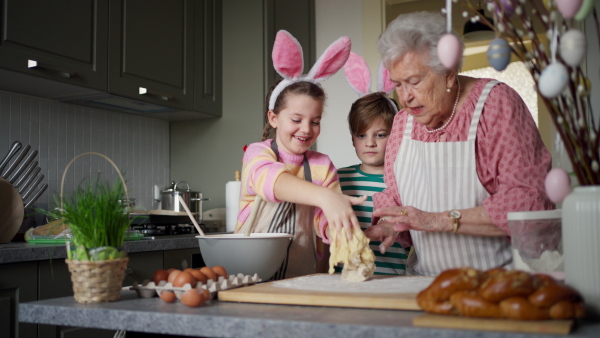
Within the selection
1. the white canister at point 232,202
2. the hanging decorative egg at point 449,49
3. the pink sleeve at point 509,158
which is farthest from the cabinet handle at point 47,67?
the hanging decorative egg at point 449,49

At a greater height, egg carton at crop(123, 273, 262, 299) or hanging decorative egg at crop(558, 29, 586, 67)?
hanging decorative egg at crop(558, 29, 586, 67)

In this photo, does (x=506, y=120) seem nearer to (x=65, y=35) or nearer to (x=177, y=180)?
(x=65, y=35)

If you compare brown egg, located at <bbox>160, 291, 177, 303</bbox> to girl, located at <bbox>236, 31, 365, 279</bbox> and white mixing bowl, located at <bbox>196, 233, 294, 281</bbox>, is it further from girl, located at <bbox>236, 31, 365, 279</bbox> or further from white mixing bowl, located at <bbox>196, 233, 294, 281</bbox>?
girl, located at <bbox>236, 31, 365, 279</bbox>

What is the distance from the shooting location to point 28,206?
8.12 feet

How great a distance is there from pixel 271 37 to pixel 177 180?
3.36ft

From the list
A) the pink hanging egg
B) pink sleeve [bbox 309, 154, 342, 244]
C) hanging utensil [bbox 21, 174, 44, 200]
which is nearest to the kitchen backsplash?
hanging utensil [bbox 21, 174, 44, 200]

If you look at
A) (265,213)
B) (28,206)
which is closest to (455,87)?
(265,213)

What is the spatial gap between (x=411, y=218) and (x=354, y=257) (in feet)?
0.70

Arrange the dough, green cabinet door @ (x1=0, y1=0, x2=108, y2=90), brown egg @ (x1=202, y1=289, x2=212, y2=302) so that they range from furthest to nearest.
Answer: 1. green cabinet door @ (x1=0, y1=0, x2=108, y2=90)
2. the dough
3. brown egg @ (x1=202, y1=289, x2=212, y2=302)

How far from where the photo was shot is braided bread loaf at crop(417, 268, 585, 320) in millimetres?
A: 756

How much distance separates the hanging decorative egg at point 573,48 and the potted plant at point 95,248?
30.2 inches

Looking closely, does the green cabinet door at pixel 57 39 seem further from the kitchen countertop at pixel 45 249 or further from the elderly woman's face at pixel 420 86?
the elderly woman's face at pixel 420 86

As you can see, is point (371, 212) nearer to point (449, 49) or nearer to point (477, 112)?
point (477, 112)

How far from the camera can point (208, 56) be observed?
340 centimetres
